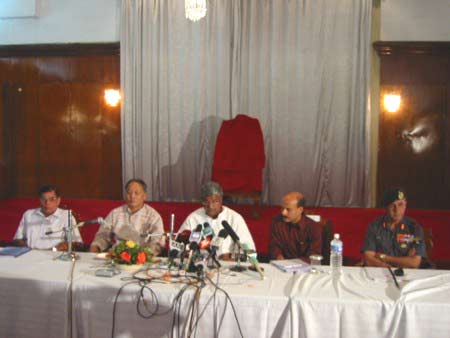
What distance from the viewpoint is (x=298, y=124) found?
27.3 ft

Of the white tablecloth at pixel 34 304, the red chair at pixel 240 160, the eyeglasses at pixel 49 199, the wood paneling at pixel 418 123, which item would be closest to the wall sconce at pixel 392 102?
the wood paneling at pixel 418 123

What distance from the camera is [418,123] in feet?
26.2

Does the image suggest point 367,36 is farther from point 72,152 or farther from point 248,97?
point 72,152

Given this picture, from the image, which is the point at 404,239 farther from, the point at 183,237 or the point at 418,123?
the point at 418,123

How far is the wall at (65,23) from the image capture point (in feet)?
28.7

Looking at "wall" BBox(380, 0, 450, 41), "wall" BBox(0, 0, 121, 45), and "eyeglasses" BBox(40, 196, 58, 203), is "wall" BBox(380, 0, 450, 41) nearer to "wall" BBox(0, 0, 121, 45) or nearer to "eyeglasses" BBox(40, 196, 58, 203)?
"wall" BBox(0, 0, 121, 45)

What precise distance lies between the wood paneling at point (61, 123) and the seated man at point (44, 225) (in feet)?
14.7

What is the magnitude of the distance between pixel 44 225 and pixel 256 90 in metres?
4.82

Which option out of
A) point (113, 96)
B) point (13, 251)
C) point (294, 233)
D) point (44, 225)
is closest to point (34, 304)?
point (13, 251)

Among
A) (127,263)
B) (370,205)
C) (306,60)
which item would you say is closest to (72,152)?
(306,60)

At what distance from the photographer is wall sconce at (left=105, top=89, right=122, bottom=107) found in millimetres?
8766

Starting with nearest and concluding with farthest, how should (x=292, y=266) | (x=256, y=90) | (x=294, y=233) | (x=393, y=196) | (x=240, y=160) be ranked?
(x=292, y=266) < (x=393, y=196) < (x=294, y=233) < (x=240, y=160) < (x=256, y=90)

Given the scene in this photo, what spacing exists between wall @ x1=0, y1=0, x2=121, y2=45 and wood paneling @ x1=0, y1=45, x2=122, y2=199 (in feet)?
0.72

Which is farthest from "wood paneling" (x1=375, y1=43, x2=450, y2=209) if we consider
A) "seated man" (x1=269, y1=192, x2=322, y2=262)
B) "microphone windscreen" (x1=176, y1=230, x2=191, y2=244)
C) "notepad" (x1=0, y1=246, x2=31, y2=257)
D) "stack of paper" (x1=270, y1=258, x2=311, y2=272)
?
"notepad" (x1=0, y1=246, x2=31, y2=257)
